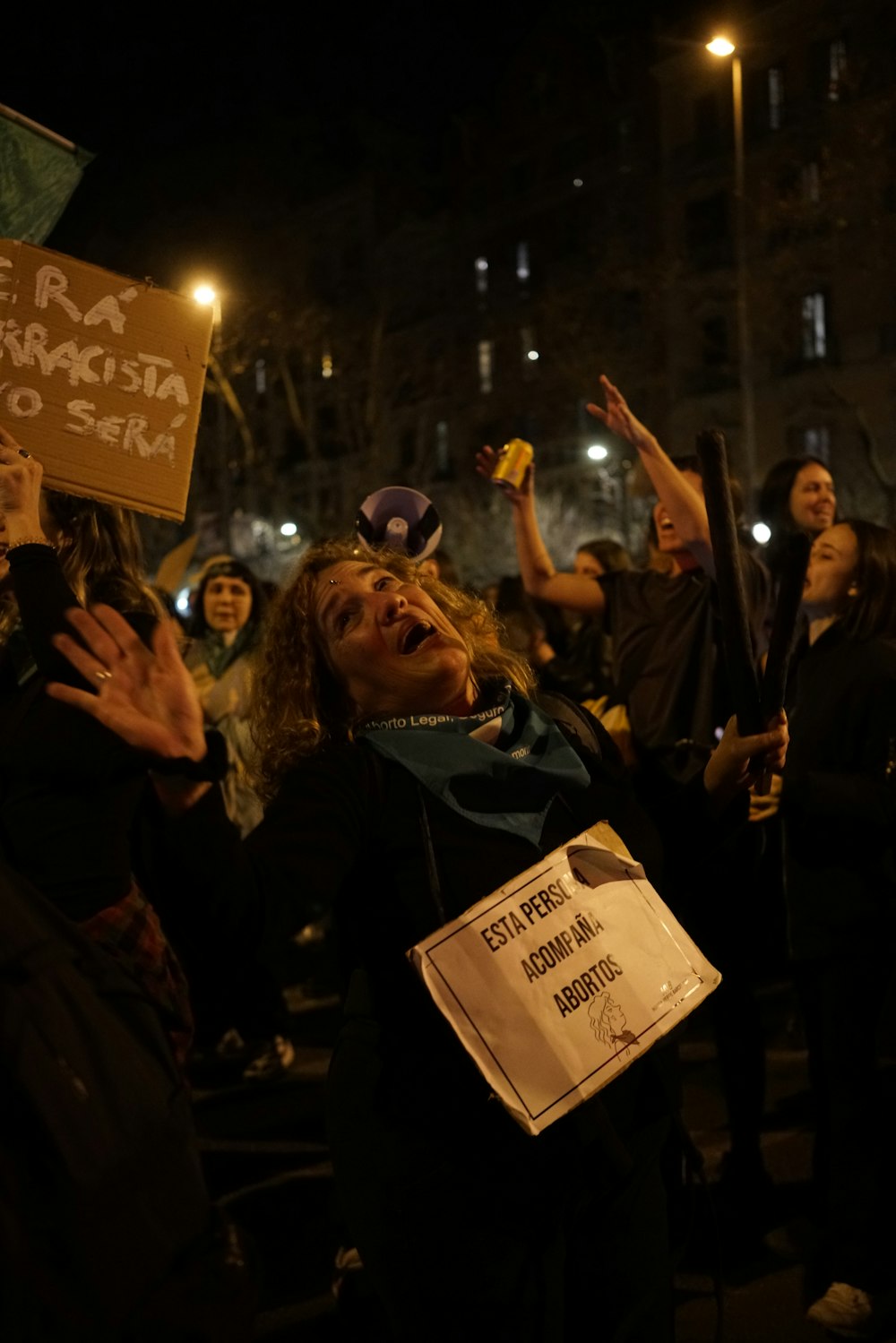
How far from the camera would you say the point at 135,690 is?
1769mm

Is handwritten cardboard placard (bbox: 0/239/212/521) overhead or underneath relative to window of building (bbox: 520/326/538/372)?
underneath

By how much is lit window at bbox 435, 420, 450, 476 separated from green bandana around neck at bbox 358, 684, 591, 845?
137 feet

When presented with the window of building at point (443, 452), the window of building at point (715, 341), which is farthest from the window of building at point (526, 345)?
the window of building at point (715, 341)

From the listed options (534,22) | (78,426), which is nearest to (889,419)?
(534,22)

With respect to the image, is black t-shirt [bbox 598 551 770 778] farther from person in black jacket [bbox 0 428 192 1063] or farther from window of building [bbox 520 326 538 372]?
window of building [bbox 520 326 538 372]


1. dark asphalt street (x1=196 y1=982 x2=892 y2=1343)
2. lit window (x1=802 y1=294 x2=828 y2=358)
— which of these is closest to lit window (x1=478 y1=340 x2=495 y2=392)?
lit window (x1=802 y1=294 x2=828 y2=358)

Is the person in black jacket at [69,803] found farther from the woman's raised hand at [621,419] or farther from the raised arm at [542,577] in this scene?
the raised arm at [542,577]

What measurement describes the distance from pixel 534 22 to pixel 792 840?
43.3 metres

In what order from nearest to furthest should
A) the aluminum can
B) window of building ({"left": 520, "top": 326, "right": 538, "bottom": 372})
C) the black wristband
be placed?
the black wristband < the aluminum can < window of building ({"left": 520, "top": 326, "right": 538, "bottom": 372})

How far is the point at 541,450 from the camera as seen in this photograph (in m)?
42.6

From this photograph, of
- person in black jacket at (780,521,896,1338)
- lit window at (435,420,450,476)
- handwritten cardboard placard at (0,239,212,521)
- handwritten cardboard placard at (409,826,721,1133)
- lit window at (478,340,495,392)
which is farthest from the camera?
lit window at (435,420,450,476)

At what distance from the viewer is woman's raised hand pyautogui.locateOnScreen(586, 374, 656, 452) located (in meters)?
4.23

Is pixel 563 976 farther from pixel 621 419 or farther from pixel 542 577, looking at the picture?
pixel 542 577

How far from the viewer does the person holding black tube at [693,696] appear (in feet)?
14.1
